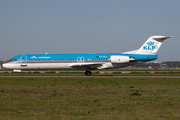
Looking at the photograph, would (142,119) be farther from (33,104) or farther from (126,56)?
(126,56)

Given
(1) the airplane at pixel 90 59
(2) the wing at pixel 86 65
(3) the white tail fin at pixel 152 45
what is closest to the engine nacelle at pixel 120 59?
(1) the airplane at pixel 90 59

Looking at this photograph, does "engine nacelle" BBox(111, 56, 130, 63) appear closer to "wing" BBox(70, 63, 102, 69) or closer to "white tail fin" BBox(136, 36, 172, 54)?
"wing" BBox(70, 63, 102, 69)

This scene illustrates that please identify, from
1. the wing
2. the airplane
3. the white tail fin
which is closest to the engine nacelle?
the airplane

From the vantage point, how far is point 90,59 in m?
40.0

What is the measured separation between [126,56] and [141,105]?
27.9 metres

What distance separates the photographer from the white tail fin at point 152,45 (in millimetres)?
40312

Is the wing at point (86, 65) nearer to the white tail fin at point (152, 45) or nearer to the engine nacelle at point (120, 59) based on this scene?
the engine nacelle at point (120, 59)

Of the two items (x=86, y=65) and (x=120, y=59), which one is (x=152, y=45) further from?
(x=86, y=65)

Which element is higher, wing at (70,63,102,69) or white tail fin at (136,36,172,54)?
white tail fin at (136,36,172,54)

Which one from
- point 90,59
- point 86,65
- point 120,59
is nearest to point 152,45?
point 120,59

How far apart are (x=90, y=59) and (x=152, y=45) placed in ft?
38.0

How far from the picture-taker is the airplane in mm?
39469

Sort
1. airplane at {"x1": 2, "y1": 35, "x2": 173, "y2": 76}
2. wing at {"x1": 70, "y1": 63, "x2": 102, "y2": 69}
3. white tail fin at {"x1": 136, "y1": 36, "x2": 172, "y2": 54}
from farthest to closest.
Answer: white tail fin at {"x1": 136, "y1": 36, "x2": 172, "y2": 54} → airplane at {"x1": 2, "y1": 35, "x2": 173, "y2": 76} → wing at {"x1": 70, "y1": 63, "x2": 102, "y2": 69}

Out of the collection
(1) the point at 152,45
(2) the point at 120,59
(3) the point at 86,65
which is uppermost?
(1) the point at 152,45
